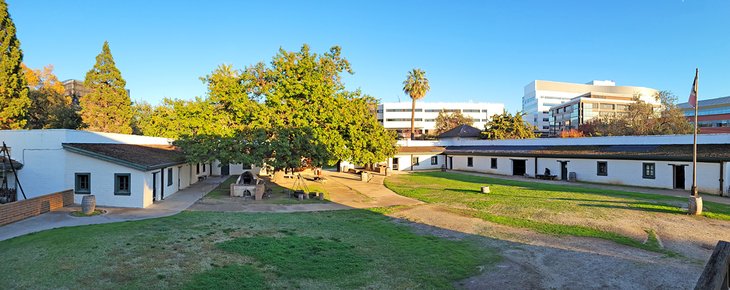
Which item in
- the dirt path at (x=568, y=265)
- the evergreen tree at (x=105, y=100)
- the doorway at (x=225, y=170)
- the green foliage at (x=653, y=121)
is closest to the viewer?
the dirt path at (x=568, y=265)

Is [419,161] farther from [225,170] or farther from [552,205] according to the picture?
[552,205]

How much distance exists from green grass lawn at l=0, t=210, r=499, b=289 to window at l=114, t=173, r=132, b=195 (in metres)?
5.61

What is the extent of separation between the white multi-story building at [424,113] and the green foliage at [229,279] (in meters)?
111

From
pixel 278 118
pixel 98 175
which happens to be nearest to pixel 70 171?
pixel 98 175

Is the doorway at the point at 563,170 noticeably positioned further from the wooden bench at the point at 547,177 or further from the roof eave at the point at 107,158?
the roof eave at the point at 107,158

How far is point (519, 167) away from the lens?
139 feet

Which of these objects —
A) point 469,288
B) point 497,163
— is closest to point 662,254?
point 469,288

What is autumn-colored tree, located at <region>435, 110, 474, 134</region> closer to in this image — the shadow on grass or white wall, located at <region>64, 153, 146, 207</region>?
the shadow on grass

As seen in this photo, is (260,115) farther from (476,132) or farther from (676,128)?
(676,128)

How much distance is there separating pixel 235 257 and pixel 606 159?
107ft

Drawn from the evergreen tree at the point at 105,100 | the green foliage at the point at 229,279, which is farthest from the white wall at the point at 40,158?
the evergreen tree at the point at 105,100

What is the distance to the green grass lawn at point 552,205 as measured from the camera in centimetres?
1623

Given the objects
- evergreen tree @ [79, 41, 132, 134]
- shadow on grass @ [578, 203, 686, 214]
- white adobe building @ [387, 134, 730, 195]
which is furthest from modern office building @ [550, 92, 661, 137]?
evergreen tree @ [79, 41, 132, 134]

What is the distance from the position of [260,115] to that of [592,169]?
28.6m
